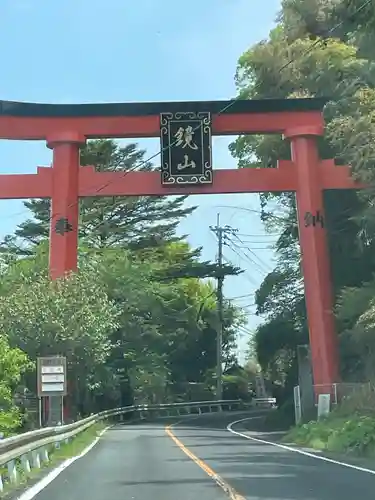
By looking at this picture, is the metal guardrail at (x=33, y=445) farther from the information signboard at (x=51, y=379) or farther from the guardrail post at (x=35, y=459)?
the information signboard at (x=51, y=379)

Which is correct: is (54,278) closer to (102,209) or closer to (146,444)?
(146,444)

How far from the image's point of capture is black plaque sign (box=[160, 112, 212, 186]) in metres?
32.5

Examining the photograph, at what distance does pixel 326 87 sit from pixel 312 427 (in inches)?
551

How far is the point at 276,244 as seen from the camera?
→ 145 feet

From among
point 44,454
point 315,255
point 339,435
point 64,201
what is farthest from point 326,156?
point 44,454

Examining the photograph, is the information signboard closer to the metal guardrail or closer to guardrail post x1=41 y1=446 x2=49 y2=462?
the metal guardrail

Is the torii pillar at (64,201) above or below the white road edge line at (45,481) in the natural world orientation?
above

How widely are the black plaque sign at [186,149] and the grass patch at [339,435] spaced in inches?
389

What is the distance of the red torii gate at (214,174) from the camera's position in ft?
107

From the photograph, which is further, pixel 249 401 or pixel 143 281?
pixel 249 401

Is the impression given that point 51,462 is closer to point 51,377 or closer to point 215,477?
point 215,477

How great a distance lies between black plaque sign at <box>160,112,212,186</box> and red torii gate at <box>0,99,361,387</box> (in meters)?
0.35

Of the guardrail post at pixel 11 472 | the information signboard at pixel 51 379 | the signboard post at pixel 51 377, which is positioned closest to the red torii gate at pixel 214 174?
the signboard post at pixel 51 377

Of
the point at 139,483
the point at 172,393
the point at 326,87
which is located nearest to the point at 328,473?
the point at 139,483
